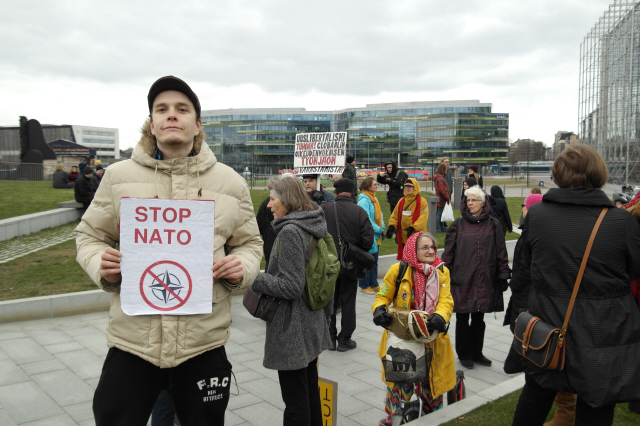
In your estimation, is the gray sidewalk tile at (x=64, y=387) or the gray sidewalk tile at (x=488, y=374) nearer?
the gray sidewalk tile at (x=64, y=387)

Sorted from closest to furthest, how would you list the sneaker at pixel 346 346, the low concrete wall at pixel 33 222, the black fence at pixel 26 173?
the sneaker at pixel 346 346
the low concrete wall at pixel 33 222
the black fence at pixel 26 173

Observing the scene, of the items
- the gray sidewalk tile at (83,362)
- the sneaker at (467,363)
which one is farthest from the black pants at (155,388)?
the sneaker at (467,363)

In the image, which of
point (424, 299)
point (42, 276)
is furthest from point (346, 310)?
point (42, 276)

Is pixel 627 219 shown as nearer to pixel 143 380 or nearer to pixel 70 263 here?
pixel 143 380

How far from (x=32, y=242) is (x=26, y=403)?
8.45 metres

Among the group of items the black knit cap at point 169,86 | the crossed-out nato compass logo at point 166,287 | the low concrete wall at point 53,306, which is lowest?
the low concrete wall at point 53,306

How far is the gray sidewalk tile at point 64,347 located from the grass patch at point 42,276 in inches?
75.6

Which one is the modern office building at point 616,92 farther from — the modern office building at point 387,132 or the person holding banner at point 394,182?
the modern office building at point 387,132

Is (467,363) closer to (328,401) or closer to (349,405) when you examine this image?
(349,405)

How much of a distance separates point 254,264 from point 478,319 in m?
4.25

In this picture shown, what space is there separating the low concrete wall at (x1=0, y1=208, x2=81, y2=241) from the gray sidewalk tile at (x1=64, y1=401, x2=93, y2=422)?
899 cm

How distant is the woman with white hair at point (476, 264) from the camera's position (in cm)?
577

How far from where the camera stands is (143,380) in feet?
7.69

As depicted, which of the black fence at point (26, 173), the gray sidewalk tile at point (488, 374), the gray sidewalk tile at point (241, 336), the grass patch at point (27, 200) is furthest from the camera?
the black fence at point (26, 173)
